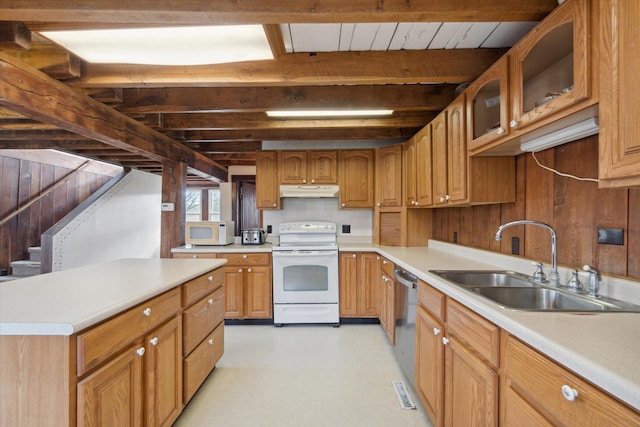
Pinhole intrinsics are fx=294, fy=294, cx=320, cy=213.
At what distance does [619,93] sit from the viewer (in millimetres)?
897

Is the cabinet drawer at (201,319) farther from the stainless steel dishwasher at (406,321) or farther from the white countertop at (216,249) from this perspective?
the stainless steel dishwasher at (406,321)

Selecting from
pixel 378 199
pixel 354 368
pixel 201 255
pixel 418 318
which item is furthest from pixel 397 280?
pixel 201 255

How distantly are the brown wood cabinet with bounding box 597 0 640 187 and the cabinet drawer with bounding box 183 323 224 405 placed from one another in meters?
2.20

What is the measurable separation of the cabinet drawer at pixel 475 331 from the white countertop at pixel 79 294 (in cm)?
145

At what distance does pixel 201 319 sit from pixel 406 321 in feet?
4.75

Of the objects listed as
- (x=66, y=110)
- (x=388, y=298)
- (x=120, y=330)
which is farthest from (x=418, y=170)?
(x=66, y=110)

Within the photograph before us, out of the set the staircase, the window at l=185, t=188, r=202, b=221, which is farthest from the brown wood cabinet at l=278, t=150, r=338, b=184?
the window at l=185, t=188, r=202, b=221

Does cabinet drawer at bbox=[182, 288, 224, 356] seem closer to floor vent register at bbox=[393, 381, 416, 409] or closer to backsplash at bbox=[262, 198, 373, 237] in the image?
floor vent register at bbox=[393, 381, 416, 409]

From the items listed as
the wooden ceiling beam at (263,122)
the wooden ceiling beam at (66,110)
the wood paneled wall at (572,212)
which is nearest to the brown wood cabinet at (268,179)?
the wooden ceiling beam at (263,122)

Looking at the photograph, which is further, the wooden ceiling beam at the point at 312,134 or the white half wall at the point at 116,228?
the white half wall at the point at 116,228

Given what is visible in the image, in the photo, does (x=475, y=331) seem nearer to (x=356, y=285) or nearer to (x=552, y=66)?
(x=552, y=66)

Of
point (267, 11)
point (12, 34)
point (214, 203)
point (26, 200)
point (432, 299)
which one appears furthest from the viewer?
point (214, 203)

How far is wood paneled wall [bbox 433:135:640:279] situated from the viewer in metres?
1.25

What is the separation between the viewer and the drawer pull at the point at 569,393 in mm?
736
